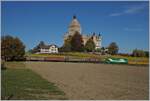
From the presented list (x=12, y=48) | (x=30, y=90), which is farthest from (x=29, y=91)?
(x=12, y=48)

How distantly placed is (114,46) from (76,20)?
46.4m

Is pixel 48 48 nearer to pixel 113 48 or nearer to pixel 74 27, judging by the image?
pixel 74 27

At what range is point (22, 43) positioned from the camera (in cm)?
7294

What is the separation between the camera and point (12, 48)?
70000mm

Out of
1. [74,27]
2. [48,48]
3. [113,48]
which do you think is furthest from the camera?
[74,27]

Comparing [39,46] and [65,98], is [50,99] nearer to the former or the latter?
[65,98]

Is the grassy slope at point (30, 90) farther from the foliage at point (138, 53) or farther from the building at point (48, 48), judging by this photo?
the building at point (48, 48)

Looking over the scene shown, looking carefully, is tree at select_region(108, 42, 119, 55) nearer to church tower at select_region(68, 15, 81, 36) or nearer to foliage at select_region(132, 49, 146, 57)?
foliage at select_region(132, 49, 146, 57)

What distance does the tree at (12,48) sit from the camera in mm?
69062

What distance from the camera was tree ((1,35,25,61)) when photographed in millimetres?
69062

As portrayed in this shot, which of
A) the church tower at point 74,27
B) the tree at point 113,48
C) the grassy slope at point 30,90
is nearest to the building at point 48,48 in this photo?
the church tower at point 74,27

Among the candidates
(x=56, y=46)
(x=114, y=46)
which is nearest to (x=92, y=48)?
(x=114, y=46)

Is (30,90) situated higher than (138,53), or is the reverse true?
(138,53)

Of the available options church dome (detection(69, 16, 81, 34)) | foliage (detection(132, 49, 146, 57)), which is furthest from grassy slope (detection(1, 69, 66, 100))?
church dome (detection(69, 16, 81, 34))
